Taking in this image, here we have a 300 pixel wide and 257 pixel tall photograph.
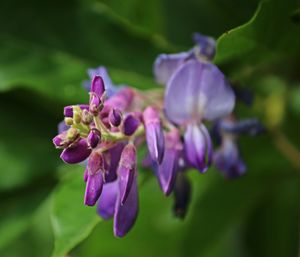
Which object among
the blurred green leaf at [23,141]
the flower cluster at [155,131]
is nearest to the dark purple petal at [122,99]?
the flower cluster at [155,131]

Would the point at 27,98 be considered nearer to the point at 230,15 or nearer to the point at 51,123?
the point at 51,123

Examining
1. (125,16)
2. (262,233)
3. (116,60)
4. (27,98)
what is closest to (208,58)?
(125,16)

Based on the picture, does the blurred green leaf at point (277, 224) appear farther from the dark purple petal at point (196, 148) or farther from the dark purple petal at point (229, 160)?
the dark purple petal at point (196, 148)

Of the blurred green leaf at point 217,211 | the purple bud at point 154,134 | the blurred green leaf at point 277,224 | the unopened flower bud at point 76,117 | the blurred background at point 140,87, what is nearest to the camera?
the unopened flower bud at point 76,117

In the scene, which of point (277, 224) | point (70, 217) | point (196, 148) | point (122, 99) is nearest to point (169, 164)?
point (196, 148)

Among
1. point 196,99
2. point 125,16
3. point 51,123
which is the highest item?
A: point 125,16

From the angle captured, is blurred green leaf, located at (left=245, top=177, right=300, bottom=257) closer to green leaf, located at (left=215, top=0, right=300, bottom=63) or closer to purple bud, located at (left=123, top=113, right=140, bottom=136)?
green leaf, located at (left=215, top=0, right=300, bottom=63)
